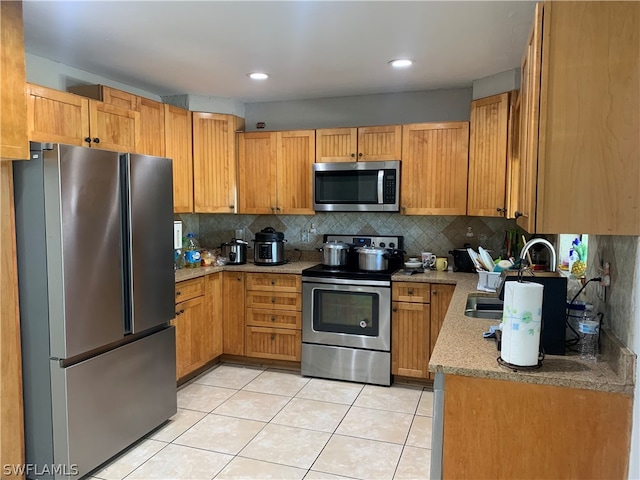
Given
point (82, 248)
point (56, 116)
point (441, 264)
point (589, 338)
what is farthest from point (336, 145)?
point (589, 338)

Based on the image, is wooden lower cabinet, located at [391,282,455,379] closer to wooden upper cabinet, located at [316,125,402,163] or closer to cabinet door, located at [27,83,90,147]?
wooden upper cabinet, located at [316,125,402,163]

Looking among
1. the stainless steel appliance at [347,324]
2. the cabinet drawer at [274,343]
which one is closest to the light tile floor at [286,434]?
the stainless steel appliance at [347,324]

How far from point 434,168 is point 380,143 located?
494mm

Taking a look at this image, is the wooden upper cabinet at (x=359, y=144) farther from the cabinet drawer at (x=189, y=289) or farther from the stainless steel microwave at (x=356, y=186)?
the cabinet drawer at (x=189, y=289)

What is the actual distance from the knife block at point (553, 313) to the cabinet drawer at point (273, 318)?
2.32 metres

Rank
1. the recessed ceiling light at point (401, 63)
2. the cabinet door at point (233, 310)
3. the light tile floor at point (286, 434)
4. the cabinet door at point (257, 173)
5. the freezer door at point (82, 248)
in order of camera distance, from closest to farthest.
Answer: the freezer door at point (82, 248)
the light tile floor at point (286, 434)
the recessed ceiling light at point (401, 63)
the cabinet door at point (233, 310)
the cabinet door at point (257, 173)

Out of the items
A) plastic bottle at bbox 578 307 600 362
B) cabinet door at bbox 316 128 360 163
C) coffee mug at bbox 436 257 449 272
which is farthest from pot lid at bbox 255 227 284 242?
plastic bottle at bbox 578 307 600 362

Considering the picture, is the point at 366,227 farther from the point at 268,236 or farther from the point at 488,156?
the point at 488,156

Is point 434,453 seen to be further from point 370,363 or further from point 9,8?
point 9,8

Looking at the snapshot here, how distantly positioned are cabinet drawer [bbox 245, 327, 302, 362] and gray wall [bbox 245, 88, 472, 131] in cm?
188

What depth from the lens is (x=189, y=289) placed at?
3516mm

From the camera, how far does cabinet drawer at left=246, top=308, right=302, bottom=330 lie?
3.84 m

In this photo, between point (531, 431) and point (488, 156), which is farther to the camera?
point (488, 156)

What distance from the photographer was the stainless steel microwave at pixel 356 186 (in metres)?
3.72
